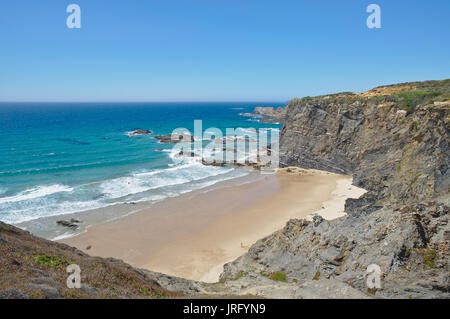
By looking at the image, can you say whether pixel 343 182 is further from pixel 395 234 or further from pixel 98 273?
pixel 98 273

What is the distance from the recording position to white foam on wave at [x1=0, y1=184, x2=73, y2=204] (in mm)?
31141

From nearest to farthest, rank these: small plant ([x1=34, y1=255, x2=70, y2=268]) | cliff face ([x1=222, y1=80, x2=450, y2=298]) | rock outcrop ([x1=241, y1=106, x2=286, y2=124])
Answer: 1. cliff face ([x1=222, y1=80, x2=450, y2=298])
2. small plant ([x1=34, y1=255, x2=70, y2=268])
3. rock outcrop ([x1=241, y1=106, x2=286, y2=124])

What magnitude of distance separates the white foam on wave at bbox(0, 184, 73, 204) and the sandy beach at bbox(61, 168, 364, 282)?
1170 centimetres

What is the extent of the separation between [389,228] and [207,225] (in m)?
17.5

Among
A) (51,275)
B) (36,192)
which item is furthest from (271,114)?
(51,275)

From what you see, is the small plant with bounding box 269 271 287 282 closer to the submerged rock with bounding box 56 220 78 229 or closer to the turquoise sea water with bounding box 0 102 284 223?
the submerged rock with bounding box 56 220 78 229

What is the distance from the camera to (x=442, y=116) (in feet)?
68.9

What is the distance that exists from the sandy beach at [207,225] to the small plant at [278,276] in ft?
16.6

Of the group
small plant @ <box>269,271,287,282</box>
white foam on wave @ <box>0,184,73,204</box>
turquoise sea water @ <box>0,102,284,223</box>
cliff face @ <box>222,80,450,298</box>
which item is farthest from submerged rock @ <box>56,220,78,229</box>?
small plant @ <box>269,271,287,282</box>

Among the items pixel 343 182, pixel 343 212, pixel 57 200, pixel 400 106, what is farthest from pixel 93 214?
pixel 400 106

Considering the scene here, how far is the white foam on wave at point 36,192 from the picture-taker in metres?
31.1

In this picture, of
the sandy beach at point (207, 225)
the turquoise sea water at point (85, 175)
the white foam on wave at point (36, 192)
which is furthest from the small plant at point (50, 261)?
the white foam on wave at point (36, 192)

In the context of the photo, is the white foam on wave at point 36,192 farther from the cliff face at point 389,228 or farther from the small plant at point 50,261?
the cliff face at point 389,228

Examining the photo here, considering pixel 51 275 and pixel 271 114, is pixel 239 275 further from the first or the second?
pixel 271 114
